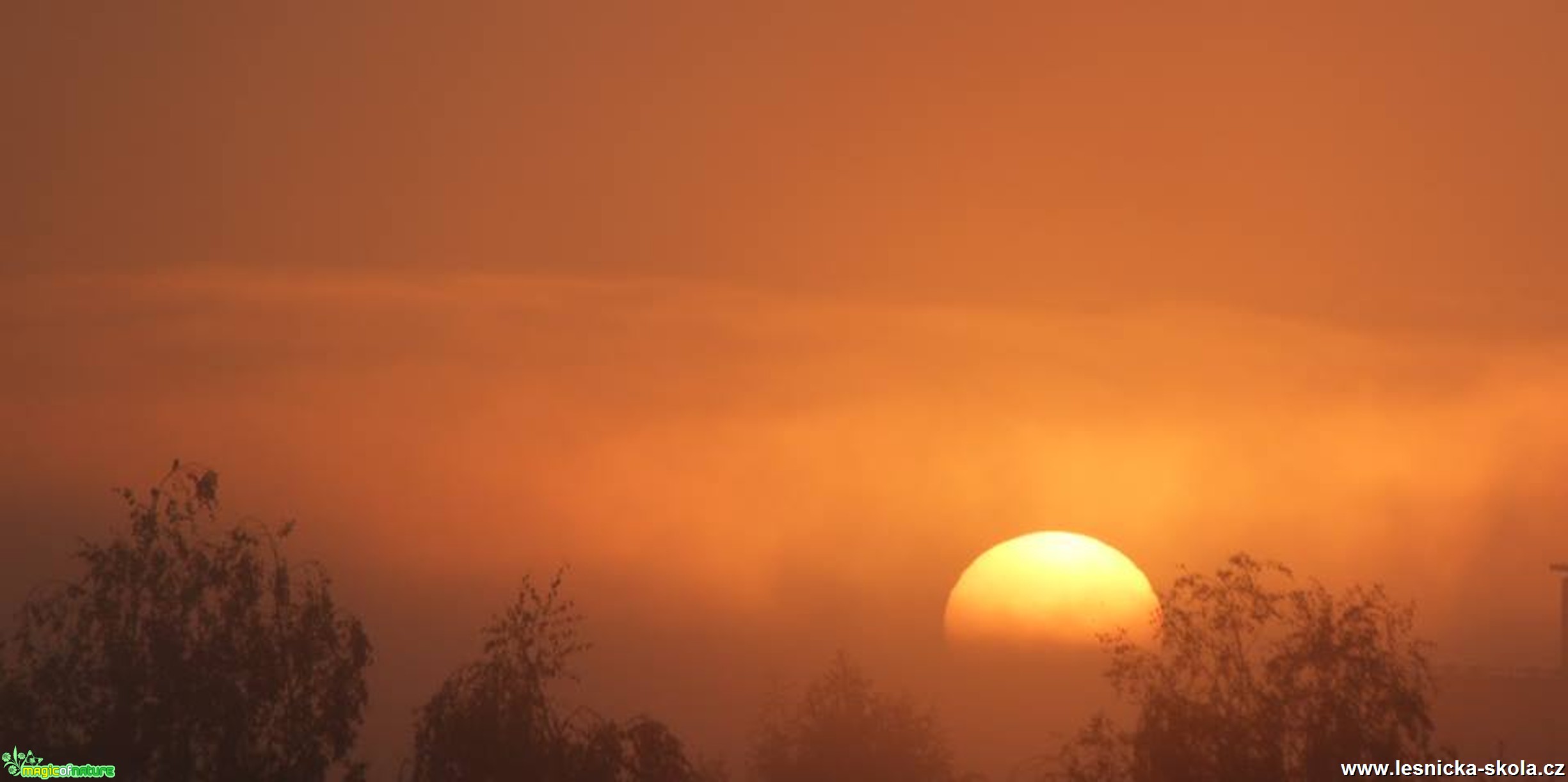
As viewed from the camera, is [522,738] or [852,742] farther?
[852,742]

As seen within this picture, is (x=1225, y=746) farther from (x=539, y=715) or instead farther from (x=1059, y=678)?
(x=1059, y=678)

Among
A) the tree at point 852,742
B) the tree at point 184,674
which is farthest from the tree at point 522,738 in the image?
the tree at point 852,742

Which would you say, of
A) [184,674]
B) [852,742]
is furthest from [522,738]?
[852,742]

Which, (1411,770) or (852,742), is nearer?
(1411,770)

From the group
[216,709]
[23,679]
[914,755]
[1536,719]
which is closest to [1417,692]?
[216,709]

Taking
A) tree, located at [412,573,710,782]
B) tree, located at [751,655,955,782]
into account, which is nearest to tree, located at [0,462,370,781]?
tree, located at [412,573,710,782]

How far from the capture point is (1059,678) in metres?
126

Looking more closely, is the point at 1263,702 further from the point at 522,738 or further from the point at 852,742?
the point at 852,742

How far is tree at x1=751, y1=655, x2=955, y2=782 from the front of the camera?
3113 inches

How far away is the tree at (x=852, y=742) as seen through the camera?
79.1 m

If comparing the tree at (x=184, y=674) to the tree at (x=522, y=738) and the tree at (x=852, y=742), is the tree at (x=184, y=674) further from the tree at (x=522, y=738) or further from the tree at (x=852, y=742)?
the tree at (x=852, y=742)

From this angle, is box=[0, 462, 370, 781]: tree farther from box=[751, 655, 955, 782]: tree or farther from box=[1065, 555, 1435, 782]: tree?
box=[751, 655, 955, 782]: tree

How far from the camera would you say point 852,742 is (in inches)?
3135

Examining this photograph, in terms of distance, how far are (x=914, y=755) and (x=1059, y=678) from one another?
4646cm
